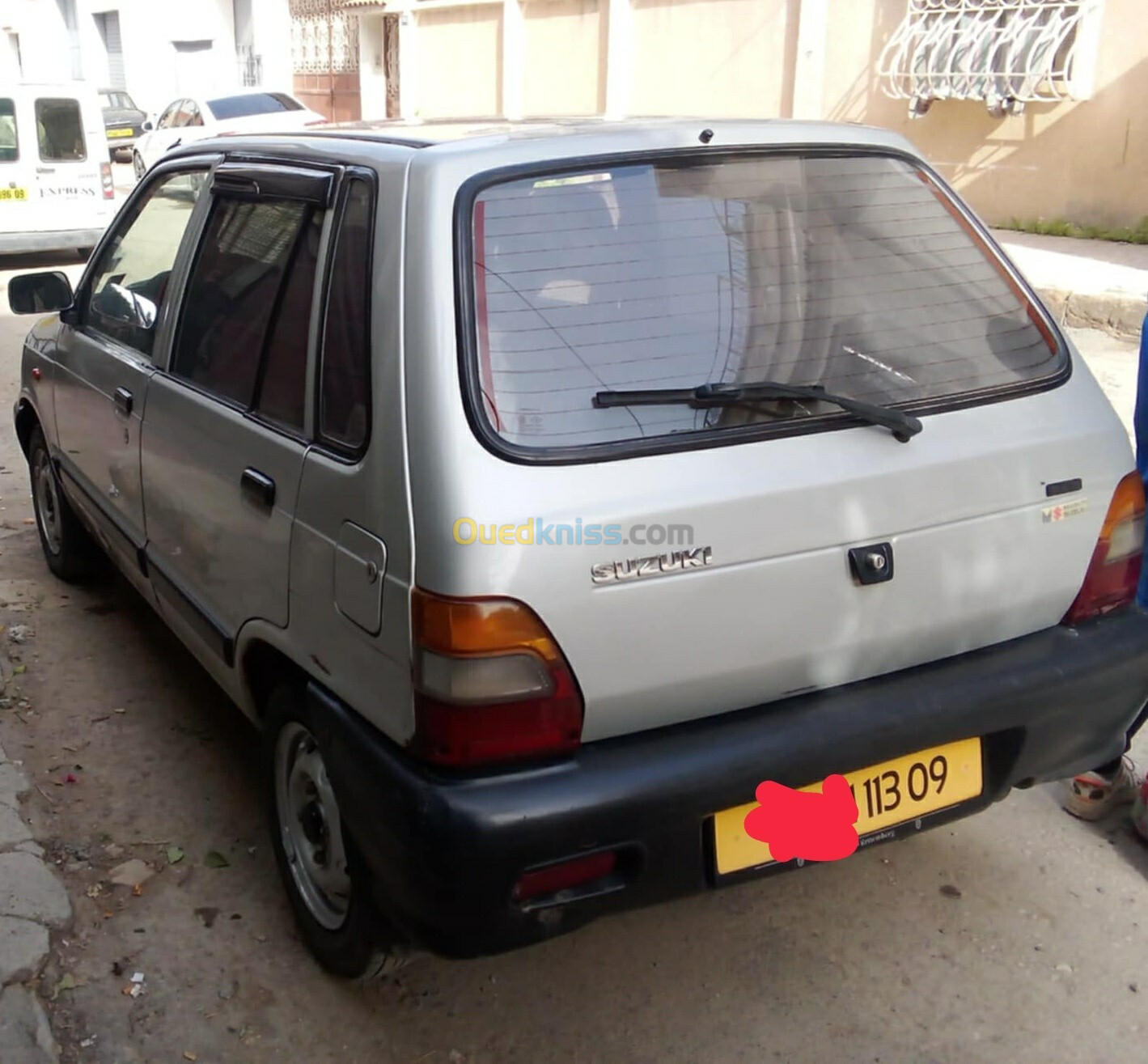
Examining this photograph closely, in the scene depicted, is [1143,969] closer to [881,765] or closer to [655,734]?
[881,765]

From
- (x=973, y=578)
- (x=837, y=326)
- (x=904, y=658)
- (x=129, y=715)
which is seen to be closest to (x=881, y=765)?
(x=904, y=658)

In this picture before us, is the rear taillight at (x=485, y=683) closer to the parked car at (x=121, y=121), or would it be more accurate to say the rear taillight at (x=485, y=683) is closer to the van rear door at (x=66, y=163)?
the van rear door at (x=66, y=163)

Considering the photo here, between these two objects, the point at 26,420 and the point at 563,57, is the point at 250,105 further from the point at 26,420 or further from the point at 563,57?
the point at 26,420

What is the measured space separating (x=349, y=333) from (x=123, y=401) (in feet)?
4.67

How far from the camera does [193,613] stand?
10.4 feet

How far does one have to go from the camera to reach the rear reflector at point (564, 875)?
208cm

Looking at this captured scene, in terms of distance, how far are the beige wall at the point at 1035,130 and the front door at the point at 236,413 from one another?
11269mm

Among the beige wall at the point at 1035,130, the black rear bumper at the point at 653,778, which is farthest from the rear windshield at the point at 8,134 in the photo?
the black rear bumper at the point at 653,778

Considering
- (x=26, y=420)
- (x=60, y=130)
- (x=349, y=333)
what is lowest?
(x=26, y=420)

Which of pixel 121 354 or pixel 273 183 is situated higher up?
pixel 273 183

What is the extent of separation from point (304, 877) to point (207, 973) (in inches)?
11.3

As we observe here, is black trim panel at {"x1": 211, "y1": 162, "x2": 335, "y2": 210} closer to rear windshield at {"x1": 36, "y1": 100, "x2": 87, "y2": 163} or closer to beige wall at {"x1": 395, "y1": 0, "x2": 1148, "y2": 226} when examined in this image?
beige wall at {"x1": 395, "y1": 0, "x2": 1148, "y2": 226}

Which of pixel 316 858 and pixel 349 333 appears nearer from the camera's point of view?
pixel 349 333

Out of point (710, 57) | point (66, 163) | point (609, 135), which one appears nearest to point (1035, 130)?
point (710, 57)
